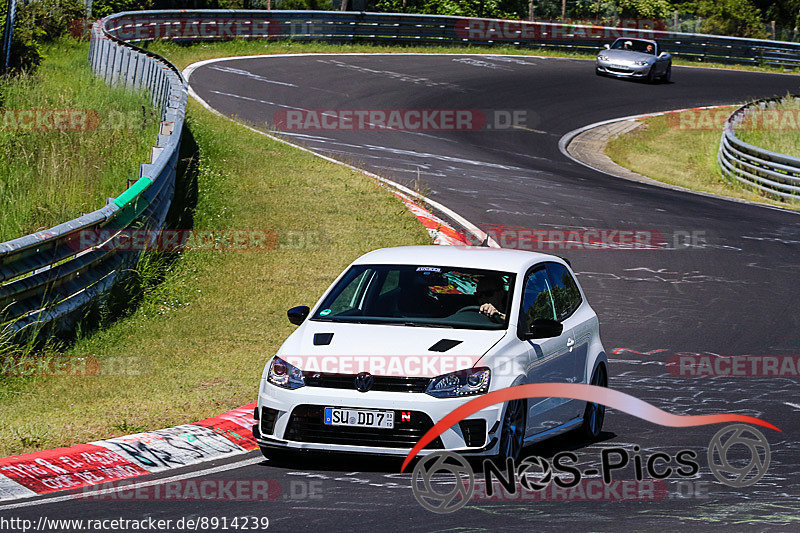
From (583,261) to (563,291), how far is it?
7.83m

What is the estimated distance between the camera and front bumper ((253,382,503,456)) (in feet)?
25.5

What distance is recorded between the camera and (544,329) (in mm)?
8469

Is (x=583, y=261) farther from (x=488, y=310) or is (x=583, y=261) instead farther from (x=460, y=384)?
(x=460, y=384)

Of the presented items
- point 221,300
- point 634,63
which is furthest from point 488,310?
point 634,63

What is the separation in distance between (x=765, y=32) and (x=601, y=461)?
61577 millimetres

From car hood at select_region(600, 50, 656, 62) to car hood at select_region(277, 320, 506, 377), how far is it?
35.6m

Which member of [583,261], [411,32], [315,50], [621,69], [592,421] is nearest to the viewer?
[592,421]

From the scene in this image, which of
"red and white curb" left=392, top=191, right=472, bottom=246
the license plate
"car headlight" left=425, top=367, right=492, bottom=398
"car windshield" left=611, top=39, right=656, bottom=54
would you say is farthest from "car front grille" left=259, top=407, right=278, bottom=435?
"car windshield" left=611, top=39, right=656, bottom=54

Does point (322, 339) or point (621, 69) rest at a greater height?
point (322, 339)

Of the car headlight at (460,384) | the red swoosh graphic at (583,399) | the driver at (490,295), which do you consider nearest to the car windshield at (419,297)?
the driver at (490,295)

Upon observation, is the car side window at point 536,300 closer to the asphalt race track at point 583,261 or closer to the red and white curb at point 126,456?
the asphalt race track at point 583,261

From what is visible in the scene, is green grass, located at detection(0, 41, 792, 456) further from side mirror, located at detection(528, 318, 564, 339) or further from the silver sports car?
the silver sports car

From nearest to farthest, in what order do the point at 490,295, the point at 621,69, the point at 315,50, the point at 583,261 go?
the point at 490,295, the point at 583,261, the point at 315,50, the point at 621,69

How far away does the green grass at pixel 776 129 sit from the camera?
31.3m
